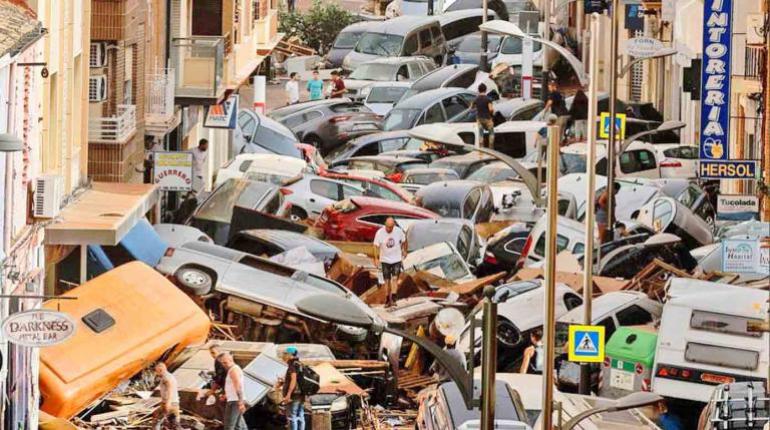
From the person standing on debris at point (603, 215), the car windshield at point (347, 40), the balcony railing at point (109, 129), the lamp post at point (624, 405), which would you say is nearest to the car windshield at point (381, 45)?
the car windshield at point (347, 40)

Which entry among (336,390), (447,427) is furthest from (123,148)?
(447,427)

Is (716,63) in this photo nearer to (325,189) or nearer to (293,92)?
(325,189)

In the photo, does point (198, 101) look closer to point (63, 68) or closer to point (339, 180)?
point (339, 180)

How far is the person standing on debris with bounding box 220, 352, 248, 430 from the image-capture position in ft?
90.9

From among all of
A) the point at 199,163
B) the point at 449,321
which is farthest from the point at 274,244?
the point at 199,163

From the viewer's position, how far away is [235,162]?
162ft

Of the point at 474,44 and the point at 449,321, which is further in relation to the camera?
the point at 474,44

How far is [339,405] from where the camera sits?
28.9 m

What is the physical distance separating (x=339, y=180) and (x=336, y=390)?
1570 centimetres

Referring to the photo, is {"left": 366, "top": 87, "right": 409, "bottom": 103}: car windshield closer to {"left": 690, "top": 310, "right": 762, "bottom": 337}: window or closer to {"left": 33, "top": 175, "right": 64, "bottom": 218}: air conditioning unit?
{"left": 690, "top": 310, "right": 762, "bottom": 337}: window

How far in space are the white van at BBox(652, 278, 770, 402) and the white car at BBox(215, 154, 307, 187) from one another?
60.3 feet

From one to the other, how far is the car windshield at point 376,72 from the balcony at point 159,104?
94.9ft

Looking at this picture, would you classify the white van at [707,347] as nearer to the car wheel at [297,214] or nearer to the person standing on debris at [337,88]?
the car wheel at [297,214]

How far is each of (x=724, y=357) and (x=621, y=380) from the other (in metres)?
1.89
